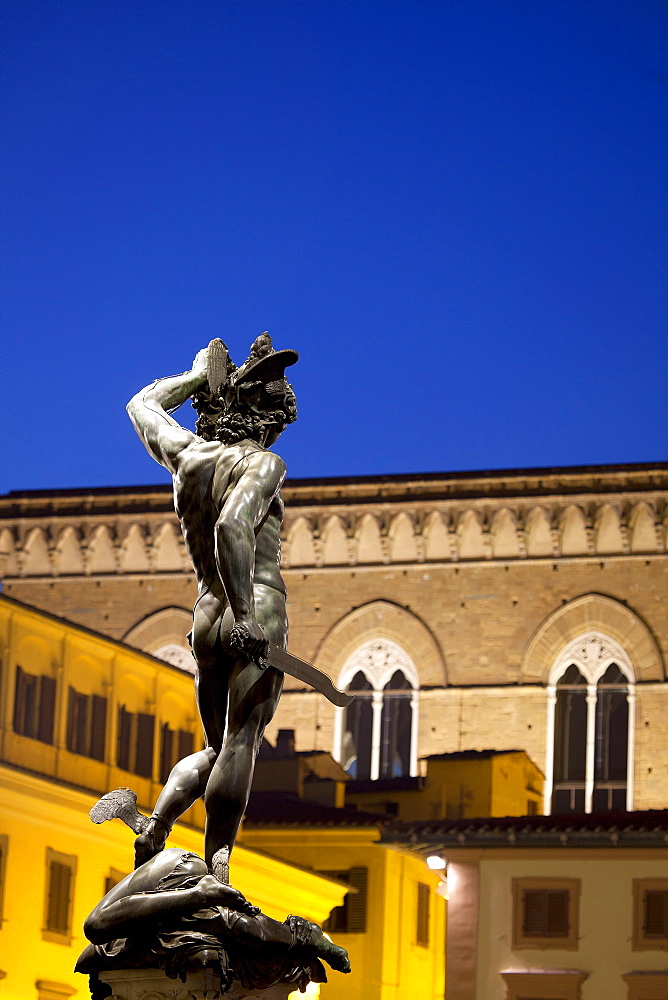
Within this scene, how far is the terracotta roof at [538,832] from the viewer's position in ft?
85.5

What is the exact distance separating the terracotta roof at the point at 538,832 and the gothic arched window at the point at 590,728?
5173 millimetres

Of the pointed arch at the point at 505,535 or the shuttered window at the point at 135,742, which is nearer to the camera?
the shuttered window at the point at 135,742

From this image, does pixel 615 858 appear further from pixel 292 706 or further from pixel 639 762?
pixel 292 706

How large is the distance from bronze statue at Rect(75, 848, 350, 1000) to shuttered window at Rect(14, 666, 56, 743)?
1978 cm

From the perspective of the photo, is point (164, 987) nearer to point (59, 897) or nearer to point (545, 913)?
point (59, 897)

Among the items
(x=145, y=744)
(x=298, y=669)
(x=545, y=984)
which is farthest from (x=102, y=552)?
(x=298, y=669)

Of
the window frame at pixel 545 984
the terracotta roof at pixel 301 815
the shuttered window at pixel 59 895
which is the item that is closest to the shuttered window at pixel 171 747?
the terracotta roof at pixel 301 815

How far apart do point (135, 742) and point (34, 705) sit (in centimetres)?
319

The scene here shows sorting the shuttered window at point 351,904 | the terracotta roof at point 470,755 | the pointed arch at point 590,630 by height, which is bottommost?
the shuttered window at point 351,904

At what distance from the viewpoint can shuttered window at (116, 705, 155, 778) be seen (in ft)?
96.9

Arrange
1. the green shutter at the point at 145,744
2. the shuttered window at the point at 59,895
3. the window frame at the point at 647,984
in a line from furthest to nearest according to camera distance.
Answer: the green shutter at the point at 145,744, the window frame at the point at 647,984, the shuttered window at the point at 59,895

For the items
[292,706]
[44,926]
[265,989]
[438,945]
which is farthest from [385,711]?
[265,989]

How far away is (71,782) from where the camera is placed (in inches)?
1022

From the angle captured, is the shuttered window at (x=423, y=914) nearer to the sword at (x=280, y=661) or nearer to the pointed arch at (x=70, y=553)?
the pointed arch at (x=70, y=553)
